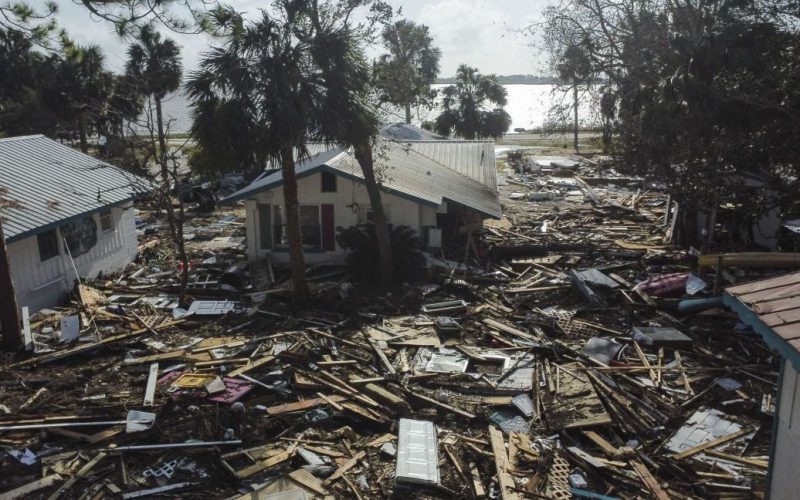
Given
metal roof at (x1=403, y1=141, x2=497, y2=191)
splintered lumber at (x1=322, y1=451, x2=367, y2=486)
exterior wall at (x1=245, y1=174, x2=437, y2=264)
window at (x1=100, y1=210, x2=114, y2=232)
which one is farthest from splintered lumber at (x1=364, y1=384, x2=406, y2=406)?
metal roof at (x1=403, y1=141, x2=497, y2=191)

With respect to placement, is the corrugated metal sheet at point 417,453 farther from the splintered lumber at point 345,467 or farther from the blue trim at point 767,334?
the blue trim at point 767,334

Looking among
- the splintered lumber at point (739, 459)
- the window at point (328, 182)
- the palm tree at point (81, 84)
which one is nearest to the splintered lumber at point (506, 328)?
the splintered lumber at point (739, 459)

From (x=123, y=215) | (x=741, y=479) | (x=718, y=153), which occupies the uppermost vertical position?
(x=718, y=153)

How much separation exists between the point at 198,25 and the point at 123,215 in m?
12.2

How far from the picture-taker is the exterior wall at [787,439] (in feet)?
19.5

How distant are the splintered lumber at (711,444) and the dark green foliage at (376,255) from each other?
37.5 ft

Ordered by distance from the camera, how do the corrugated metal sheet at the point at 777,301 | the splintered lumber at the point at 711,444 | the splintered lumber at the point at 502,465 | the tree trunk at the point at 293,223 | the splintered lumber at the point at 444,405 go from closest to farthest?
the corrugated metal sheet at the point at 777,301
the splintered lumber at the point at 502,465
the splintered lumber at the point at 711,444
the splintered lumber at the point at 444,405
the tree trunk at the point at 293,223

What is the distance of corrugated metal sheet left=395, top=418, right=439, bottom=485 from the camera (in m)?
9.37

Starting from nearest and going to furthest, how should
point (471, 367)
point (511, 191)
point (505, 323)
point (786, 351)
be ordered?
point (786, 351), point (471, 367), point (505, 323), point (511, 191)

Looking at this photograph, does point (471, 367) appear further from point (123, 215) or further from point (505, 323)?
point (123, 215)

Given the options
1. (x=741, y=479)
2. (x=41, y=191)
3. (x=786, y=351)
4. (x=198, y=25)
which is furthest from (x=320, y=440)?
(x=41, y=191)

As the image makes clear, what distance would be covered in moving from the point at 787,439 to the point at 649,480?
368 cm

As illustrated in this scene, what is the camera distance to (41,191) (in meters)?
18.9

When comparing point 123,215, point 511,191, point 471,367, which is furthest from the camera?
point 511,191
